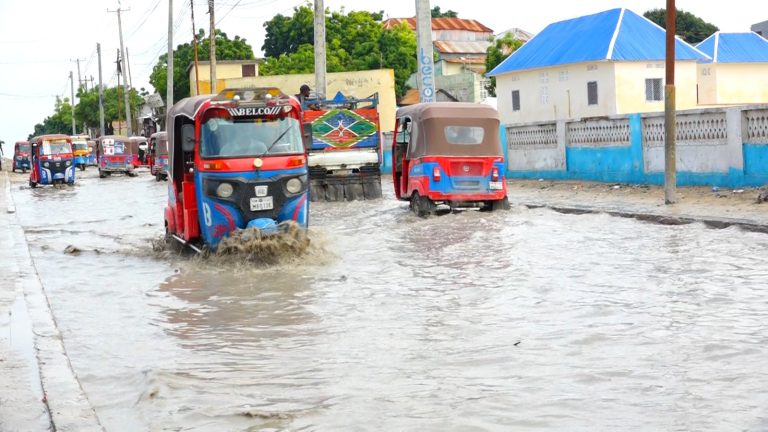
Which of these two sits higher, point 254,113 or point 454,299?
Answer: point 254,113

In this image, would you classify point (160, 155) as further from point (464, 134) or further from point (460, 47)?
point (460, 47)

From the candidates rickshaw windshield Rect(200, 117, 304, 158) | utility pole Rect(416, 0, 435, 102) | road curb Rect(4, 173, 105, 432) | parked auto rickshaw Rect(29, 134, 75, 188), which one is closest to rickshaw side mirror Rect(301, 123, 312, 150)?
rickshaw windshield Rect(200, 117, 304, 158)

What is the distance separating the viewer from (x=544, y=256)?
45.7ft

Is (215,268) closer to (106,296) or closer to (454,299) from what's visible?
(106,296)

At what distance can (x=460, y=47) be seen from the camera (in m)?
102

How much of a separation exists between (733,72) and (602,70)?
32.7ft

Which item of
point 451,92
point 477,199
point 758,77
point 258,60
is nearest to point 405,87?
point 451,92

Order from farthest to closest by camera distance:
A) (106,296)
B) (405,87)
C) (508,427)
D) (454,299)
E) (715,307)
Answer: (405,87) → (106,296) → (454,299) → (715,307) → (508,427)

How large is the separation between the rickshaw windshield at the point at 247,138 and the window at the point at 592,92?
110ft

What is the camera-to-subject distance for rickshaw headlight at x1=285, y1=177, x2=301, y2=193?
14.0 metres

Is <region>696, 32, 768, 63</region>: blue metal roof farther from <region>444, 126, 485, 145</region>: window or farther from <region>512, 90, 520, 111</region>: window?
<region>444, 126, 485, 145</region>: window

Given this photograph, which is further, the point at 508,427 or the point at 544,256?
the point at 544,256

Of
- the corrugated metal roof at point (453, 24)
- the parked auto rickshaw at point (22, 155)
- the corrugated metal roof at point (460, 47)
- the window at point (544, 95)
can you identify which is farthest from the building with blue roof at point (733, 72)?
the corrugated metal roof at point (453, 24)

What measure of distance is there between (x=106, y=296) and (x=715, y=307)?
6686 millimetres
